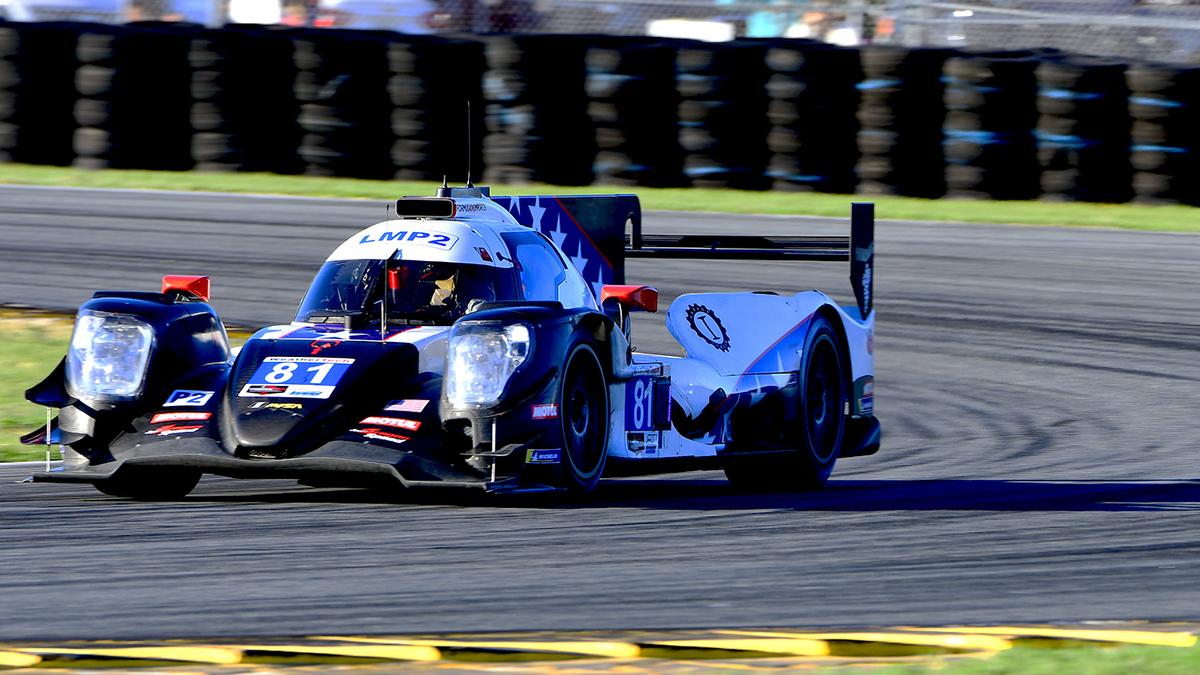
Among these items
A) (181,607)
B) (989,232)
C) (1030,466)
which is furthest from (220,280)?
(181,607)

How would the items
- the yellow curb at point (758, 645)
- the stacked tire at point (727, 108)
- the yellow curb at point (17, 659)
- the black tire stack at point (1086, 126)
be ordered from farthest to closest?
the stacked tire at point (727, 108) → the black tire stack at point (1086, 126) → the yellow curb at point (758, 645) → the yellow curb at point (17, 659)

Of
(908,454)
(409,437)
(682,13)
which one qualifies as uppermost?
(682,13)

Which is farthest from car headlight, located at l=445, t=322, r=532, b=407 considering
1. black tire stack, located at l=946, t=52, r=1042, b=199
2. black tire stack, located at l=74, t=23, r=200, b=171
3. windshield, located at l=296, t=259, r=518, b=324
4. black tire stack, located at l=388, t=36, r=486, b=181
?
black tire stack, located at l=74, t=23, r=200, b=171

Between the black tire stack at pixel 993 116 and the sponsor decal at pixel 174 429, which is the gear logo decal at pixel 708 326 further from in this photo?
the black tire stack at pixel 993 116

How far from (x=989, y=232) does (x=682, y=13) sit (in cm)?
474

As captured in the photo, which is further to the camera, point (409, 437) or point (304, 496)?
point (304, 496)

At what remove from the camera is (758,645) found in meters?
4.92

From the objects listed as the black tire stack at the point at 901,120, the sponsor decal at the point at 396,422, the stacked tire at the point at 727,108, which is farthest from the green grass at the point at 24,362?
the black tire stack at the point at 901,120

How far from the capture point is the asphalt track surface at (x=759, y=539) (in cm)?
532

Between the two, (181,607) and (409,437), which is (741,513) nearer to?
(409,437)

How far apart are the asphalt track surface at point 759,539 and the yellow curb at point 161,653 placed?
0.51 ft

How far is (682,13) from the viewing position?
2002 centimetres

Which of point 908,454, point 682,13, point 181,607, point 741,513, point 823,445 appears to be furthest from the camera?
point 682,13

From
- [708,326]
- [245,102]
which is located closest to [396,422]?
[708,326]
